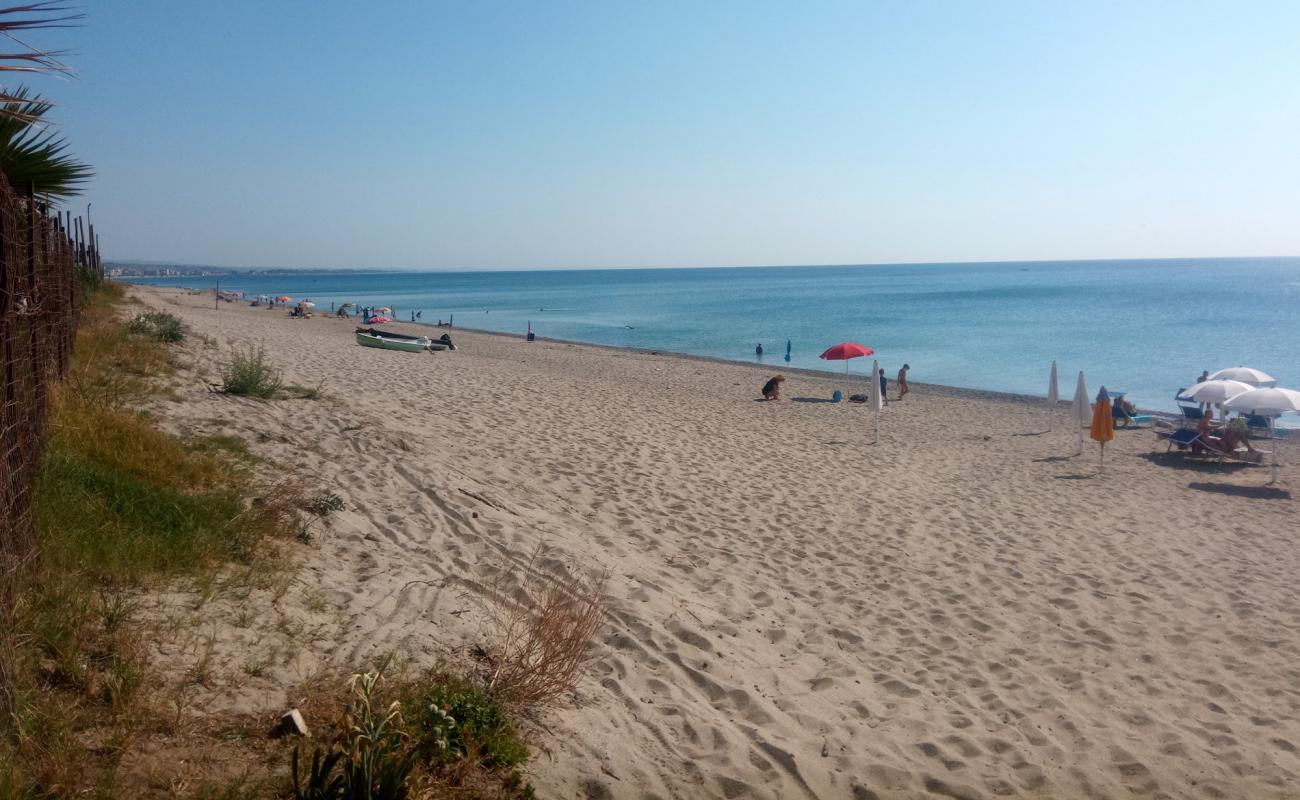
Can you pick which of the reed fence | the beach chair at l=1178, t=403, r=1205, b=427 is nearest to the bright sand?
the reed fence

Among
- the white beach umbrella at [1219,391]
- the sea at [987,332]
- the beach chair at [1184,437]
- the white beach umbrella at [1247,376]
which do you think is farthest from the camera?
the sea at [987,332]

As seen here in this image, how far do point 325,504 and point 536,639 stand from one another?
A: 112 inches

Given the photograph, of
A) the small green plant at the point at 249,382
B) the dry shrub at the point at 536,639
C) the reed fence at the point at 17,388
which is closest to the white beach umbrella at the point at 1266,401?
the dry shrub at the point at 536,639

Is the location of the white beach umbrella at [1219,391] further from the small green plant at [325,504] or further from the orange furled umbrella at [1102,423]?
the small green plant at [325,504]

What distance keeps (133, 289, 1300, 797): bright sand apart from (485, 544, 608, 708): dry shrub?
14cm

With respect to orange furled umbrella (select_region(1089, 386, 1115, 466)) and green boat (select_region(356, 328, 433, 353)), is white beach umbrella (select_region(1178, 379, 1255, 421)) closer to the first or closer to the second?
orange furled umbrella (select_region(1089, 386, 1115, 466))

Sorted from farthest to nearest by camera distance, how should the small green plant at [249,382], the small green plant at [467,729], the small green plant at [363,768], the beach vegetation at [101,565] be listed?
the small green plant at [249,382]
the small green plant at [467,729]
the beach vegetation at [101,565]
the small green plant at [363,768]

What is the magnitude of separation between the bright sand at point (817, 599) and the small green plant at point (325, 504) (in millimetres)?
168

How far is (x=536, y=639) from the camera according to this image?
4125 millimetres

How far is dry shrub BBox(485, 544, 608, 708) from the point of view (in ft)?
13.0

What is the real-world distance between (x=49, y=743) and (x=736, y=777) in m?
2.59

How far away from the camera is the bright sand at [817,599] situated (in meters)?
4.11

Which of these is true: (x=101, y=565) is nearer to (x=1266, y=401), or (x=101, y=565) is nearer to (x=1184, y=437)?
(x=1266, y=401)

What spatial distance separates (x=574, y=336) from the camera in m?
51.3
